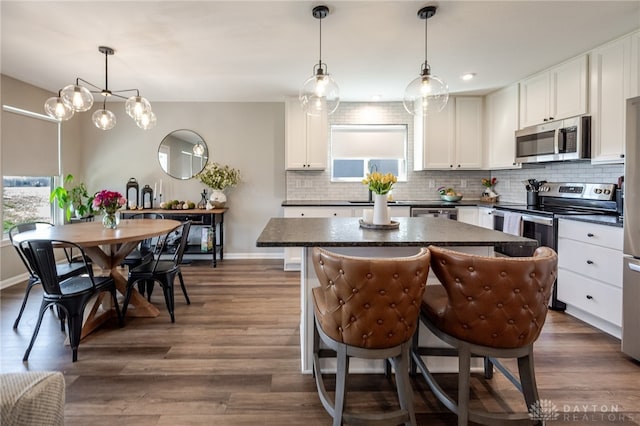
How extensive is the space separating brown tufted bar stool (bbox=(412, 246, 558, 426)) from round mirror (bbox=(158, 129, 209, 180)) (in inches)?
180

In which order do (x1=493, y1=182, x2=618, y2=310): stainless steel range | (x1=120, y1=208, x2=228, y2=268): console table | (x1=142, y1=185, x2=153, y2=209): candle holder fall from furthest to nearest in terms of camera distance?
(x1=142, y1=185, x2=153, y2=209): candle holder < (x1=120, y1=208, x2=228, y2=268): console table < (x1=493, y1=182, x2=618, y2=310): stainless steel range

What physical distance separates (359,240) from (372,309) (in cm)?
52

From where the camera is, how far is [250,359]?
225cm

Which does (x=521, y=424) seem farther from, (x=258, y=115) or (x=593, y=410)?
(x=258, y=115)

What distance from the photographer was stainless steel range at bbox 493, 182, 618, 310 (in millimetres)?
3129

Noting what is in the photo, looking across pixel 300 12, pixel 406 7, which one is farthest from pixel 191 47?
pixel 406 7

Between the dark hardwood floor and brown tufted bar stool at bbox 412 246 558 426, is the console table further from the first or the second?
brown tufted bar stool at bbox 412 246 558 426

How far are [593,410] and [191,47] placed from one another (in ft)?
12.8

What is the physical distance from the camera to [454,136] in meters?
4.82

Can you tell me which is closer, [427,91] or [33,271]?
[427,91]

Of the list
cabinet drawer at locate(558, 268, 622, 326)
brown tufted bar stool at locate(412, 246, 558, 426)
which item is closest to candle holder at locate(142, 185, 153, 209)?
brown tufted bar stool at locate(412, 246, 558, 426)

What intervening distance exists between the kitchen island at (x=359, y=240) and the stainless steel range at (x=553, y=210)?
1.33 meters

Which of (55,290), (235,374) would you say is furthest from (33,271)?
(235,374)

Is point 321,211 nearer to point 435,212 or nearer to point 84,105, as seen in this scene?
point 435,212
